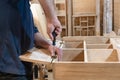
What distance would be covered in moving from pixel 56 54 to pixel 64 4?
4.47 meters

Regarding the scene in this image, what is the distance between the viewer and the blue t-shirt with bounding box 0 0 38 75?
1.29 m

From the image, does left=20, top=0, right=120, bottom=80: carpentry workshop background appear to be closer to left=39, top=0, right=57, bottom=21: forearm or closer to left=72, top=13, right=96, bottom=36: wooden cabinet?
left=72, top=13, right=96, bottom=36: wooden cabinet

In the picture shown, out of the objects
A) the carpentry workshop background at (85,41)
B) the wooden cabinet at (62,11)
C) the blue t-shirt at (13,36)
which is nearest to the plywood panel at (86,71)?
the carpentry workshop background at (85,41)

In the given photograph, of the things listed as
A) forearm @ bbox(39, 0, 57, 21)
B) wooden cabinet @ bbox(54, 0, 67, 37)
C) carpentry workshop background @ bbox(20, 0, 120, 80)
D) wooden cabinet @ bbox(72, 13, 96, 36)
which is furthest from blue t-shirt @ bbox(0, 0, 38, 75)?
wooden cabinet @ bbox(72, 13, 96, 36)

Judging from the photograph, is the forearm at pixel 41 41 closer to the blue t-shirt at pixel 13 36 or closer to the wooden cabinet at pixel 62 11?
the blue t-shirt at pixel 13 36

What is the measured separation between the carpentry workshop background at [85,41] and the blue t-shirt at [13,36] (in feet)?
0.22

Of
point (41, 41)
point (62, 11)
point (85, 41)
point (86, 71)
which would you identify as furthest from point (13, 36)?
point (62, 11)

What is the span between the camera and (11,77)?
129 centimetres

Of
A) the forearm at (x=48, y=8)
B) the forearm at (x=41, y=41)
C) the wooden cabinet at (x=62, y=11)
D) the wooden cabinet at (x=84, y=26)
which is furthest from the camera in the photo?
the wooden cabinet at (x=84, y=26)

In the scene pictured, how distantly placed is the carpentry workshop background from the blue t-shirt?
66 millimetres

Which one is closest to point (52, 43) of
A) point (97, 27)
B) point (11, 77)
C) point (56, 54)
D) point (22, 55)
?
point (56, 54)

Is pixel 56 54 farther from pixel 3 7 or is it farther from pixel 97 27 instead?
pixel 97 27

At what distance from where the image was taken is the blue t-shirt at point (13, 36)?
50.8 inches

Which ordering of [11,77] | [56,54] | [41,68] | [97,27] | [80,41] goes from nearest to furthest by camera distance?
1. [11,77]
2. [56,54]
3. [41,68]
4. [80,41]
5. [97,27]
